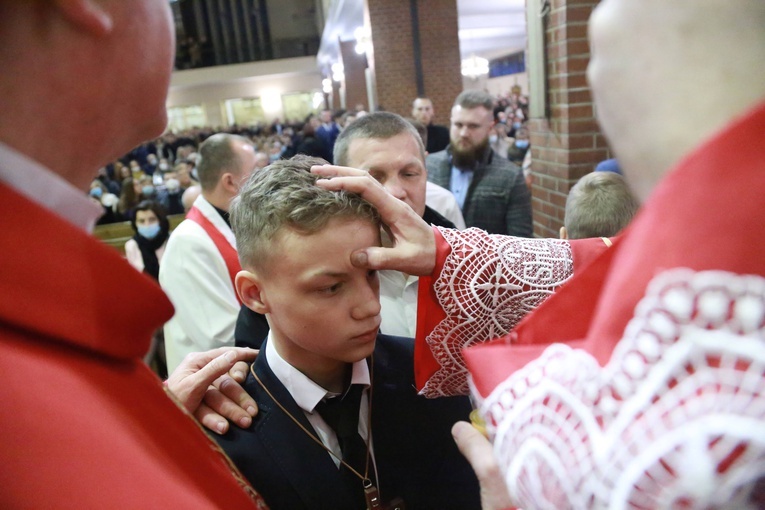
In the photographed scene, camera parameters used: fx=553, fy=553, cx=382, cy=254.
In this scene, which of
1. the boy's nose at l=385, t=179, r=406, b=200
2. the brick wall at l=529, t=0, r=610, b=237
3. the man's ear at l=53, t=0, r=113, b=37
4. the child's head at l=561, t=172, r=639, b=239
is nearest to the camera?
the man's ear at l=53, t=0, r=113, b=37

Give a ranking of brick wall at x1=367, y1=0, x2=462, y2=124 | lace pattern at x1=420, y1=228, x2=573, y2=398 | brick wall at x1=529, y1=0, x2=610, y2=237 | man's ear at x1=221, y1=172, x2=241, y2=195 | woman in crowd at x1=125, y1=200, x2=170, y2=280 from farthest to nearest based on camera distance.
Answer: brick wall at x1=367, y1=0, x2=462, y2=124 < woman in crowd at x1=125, y1=200, x2=170, y2=280 < man's ear at x1=221, y1=172, x2=241, y2=195 < brick wall at x1=529, y1=0, x2=610, y2=237 < lace pattern at x1=420, y1=228, x2=573, y2=398

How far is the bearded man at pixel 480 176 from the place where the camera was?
11.3 ft

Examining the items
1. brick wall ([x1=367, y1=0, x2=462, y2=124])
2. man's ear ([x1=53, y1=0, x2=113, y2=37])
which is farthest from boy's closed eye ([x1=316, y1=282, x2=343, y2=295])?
brick wall ([x1=367, y1=0, x2=462, y2=124])

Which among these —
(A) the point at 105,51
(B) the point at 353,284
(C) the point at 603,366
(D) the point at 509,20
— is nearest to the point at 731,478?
(C) the point at 603,366

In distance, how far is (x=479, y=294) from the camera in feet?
3.47

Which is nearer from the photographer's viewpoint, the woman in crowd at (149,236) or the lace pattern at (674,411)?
the lace pattern at (674,411)

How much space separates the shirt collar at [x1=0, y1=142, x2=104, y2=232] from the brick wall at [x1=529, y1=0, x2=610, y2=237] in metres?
2.91

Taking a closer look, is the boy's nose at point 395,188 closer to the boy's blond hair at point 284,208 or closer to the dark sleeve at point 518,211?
the boy's blond hair at point 284,208

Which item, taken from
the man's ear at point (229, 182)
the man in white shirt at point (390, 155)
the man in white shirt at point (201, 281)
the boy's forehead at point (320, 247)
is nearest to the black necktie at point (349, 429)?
the boy's forehead at point (320, 247)

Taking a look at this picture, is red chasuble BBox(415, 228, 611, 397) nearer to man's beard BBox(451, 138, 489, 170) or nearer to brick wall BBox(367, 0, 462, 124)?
man's beard BBox(451, 138, 489, 170)

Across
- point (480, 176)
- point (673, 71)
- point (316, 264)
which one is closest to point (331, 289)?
point (316, 264)

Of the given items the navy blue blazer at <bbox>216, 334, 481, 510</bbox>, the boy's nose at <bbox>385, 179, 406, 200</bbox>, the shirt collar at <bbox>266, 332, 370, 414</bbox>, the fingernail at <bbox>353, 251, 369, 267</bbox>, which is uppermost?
the boy's nose at <bbox>385, 179, 406, 200</bbox>

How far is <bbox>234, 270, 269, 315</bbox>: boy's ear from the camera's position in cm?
131

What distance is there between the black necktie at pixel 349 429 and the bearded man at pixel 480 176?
2.27 metres
